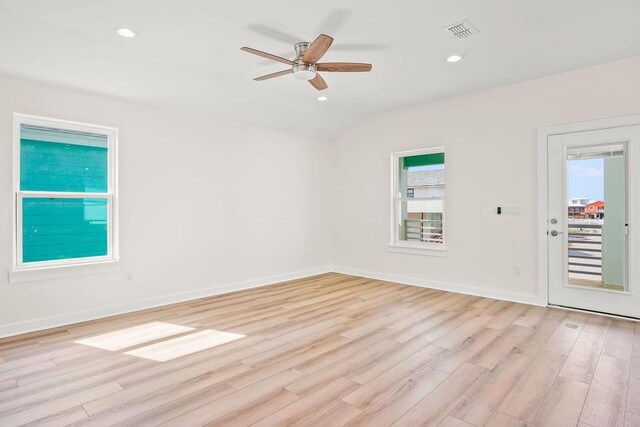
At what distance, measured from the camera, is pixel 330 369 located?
8.63 ft

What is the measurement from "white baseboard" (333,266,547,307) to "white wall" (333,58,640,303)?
0.05ft

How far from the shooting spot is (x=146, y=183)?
4312 millimetres

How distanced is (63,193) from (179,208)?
49.8 inches

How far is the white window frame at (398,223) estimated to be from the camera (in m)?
5.21

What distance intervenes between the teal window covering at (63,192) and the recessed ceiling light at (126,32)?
1435mm

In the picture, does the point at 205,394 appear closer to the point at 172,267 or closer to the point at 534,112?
the point at 172,267

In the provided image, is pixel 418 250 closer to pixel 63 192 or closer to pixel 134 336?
pixel 134 336

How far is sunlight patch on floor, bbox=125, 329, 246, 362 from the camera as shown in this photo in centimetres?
290

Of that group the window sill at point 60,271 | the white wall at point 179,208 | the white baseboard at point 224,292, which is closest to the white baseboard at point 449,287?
the white baseboard at point 224,292

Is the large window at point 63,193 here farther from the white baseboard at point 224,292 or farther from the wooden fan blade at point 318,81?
the wooden fan blade at point 318,81

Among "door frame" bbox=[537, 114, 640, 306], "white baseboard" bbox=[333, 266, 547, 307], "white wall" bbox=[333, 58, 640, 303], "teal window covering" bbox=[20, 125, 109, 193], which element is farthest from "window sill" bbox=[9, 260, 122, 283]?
"door frame" bbox=[537, 114, 640, 306]

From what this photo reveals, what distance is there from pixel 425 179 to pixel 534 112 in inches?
70.0

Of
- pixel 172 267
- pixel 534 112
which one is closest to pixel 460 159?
pixel 534 112

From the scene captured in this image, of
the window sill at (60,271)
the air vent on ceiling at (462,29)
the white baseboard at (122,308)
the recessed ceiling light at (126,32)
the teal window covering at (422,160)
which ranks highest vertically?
the air vent on ceiling at (462,29)
